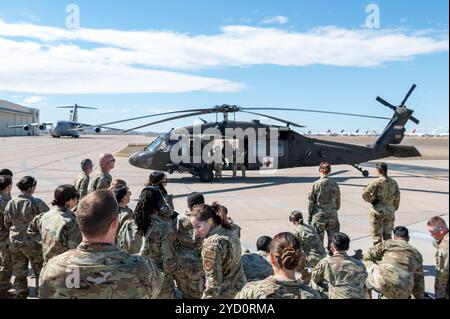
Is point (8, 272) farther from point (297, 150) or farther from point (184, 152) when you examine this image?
point (297, 150)

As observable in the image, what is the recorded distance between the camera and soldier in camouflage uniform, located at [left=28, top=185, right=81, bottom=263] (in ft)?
13.6

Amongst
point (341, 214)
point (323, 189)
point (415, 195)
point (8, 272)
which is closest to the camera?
point (8, 272)

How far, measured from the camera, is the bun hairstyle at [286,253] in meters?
2.53

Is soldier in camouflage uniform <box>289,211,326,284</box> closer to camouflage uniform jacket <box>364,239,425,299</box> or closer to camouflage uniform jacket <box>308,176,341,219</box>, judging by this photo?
camouflage uniform jacket <box>364,239,425,299</box>

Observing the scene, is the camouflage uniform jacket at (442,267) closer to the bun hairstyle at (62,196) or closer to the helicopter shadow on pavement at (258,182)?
the bun hairstyle at (62,196)

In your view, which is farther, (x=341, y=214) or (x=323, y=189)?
(x=341, y=214)

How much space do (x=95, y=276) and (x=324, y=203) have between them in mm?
5069

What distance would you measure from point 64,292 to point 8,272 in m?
3.32

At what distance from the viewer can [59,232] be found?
13.5 feet

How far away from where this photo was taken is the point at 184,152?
15.1 meters

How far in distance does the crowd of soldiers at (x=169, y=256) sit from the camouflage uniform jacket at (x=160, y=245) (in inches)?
0.4

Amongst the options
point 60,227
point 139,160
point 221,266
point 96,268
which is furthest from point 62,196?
point 139,160

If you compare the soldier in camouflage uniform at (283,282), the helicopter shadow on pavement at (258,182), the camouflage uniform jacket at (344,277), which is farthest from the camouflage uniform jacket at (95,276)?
the helicopter shadow on pavement at (258,182)
